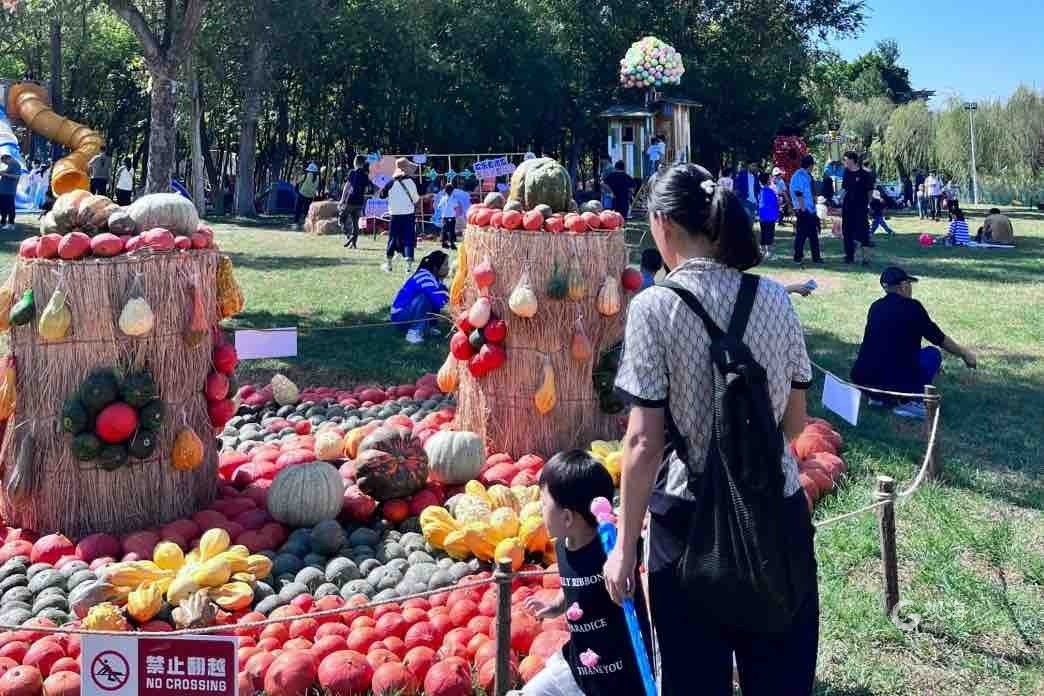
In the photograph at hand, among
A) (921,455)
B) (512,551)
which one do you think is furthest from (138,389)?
(921,455)

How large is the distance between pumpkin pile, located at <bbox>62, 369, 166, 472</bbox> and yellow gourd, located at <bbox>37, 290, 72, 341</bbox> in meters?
0.26

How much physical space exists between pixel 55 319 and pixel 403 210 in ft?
32.8

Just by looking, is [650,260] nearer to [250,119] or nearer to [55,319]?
[55,319]

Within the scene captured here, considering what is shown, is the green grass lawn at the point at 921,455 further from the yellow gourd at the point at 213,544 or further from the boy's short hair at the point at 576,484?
the yellow gourd at the point at 213,544

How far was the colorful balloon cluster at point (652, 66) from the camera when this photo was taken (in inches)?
1120

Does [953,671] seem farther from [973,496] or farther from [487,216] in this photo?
[487,216]

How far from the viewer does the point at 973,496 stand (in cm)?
633

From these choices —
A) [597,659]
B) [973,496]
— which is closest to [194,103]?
[973,496]

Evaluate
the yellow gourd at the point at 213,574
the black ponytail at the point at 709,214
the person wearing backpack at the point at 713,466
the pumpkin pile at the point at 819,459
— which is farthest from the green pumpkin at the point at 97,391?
the pumpkin pile at the point at 819,459

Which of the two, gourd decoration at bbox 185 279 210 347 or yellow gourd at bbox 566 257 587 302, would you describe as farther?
yellow gourd at bbox 566 257 587 302

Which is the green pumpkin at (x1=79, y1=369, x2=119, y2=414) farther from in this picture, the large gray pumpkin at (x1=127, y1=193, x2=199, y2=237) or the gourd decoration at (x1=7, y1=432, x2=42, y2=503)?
the large gray pumpkin at (x1=127, y1=193, x2=199, y2=237)

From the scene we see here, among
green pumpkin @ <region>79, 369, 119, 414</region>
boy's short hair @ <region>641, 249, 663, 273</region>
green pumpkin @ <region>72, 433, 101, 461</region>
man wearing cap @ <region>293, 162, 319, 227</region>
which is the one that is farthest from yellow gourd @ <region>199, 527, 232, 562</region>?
man wearing cap @ <region>293, 162, 319, 227</region>

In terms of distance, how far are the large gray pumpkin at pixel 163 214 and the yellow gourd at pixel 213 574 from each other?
1917mm

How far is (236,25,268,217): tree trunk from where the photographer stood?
91.1ft
